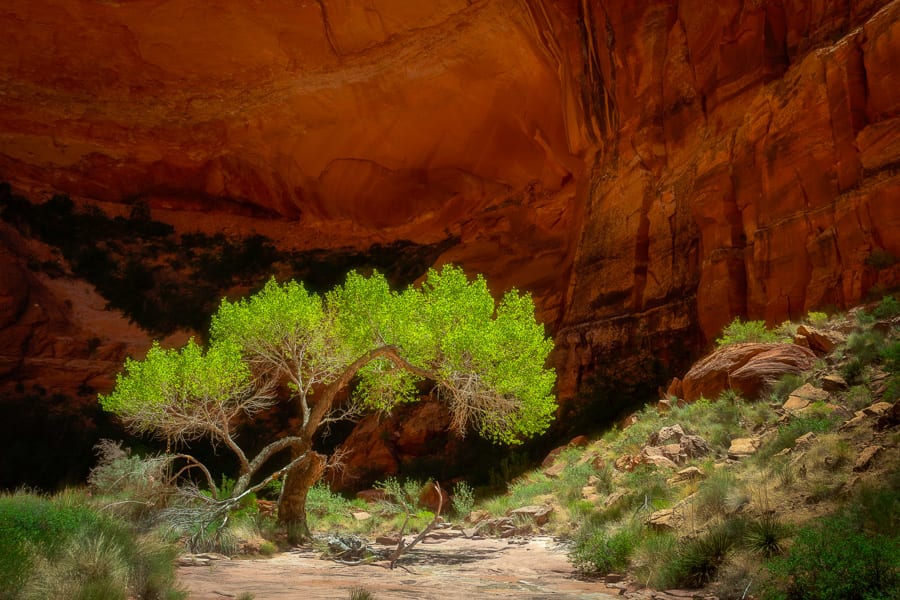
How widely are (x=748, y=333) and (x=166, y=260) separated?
30.9m

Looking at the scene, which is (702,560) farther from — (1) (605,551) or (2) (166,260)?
(2) (166,260)

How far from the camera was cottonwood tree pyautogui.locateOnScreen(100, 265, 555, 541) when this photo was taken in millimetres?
10836

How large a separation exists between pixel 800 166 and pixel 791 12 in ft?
16.3

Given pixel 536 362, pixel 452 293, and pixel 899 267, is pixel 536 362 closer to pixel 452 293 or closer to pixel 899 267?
pixel 452 293

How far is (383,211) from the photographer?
1318 inches

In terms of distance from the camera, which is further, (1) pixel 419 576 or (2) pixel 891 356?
(2) pixel 891 356

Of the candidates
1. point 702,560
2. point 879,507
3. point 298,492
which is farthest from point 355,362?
point 879,507

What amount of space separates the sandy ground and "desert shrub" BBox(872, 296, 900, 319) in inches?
266

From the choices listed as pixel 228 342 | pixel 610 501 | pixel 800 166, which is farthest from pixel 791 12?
pixel 228 342

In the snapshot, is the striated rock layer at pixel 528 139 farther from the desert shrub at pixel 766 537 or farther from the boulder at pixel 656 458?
the desert shrub at pixel 766 537

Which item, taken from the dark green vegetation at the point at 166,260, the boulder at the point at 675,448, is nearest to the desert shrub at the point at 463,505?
the boulder at the point at 675,448

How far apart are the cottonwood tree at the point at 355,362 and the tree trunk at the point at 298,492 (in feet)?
0.06

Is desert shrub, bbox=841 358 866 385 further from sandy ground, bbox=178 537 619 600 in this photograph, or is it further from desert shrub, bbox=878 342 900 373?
sandy ground, bbox=178 537 619 600

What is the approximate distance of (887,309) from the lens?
10.3m
